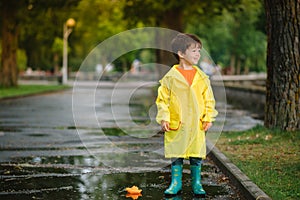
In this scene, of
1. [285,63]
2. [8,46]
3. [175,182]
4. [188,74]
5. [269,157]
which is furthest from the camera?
[8,46]

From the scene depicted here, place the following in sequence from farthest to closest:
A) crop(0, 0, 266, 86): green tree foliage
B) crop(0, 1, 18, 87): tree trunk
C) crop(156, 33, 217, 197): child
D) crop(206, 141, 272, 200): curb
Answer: crop(0, 1, 18, 87): tree trunk < crop(0, 0, 266, 86): green tree foliage < crop(156, 33, 217, 197): child < crop(206, 141, 272, 200): curb

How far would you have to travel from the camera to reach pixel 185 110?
724 cm

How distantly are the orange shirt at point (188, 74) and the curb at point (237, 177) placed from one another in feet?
4.55

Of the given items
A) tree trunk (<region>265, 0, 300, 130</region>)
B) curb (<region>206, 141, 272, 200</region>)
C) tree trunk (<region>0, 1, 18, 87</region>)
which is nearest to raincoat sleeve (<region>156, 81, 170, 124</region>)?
curb (<region>206, 141, 272, 200</region>)

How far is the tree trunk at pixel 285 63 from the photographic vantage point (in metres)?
12.5

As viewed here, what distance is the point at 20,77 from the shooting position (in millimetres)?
67375

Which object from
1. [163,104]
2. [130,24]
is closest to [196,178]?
[163,104]

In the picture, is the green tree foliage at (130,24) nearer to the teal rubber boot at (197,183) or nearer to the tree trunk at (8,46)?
the tree trunk at (8,46)

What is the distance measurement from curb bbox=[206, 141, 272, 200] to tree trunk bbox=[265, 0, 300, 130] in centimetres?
220

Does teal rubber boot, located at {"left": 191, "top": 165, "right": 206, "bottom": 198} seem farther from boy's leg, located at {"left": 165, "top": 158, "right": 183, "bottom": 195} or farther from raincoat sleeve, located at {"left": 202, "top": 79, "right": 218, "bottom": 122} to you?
raincoat sleeve, located at {"left": 202, "top": 79, "right": 218, "bottom": 122}

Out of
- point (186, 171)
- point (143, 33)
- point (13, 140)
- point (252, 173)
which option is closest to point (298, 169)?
point (252, 173)

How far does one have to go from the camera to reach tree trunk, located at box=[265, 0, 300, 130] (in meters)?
12.5

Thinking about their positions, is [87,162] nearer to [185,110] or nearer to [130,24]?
[185,110]

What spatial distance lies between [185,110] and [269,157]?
3053 millimetres
